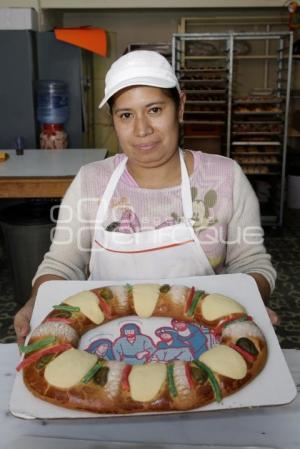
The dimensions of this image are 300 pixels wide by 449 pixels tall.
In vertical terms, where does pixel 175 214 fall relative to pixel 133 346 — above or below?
above

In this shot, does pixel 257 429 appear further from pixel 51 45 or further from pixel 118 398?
pixel 51 45

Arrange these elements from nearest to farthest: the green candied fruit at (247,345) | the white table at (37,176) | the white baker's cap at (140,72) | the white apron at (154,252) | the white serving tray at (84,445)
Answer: the white serving tray at (84,445), the green candied fruit at (247,345), the white baker's cap at (140,72), the white apron at (154,252), the white table at (37,176)

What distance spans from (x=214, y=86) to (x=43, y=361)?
171 inches

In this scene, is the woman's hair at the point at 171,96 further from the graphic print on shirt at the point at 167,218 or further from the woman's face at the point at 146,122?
the graphic print on shirt at the point at 167,218

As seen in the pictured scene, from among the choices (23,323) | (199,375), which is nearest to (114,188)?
(23,323)

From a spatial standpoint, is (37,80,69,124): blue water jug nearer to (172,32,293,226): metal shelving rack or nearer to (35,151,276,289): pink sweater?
(172,32,293,226): metal shelving rack

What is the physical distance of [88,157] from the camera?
11.0 feet

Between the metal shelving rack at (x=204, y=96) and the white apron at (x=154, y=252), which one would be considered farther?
the metal shelving rack at (x=204, y=96)

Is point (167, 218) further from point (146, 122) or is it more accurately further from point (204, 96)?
point (204, 96)

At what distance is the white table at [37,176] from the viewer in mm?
2730

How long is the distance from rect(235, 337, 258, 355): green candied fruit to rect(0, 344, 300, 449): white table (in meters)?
0.11

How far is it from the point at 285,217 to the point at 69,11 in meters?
3.38

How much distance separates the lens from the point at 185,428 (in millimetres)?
916

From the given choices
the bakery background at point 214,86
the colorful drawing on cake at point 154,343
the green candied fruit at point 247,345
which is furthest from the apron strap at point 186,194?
the bakery background at point 214,86
